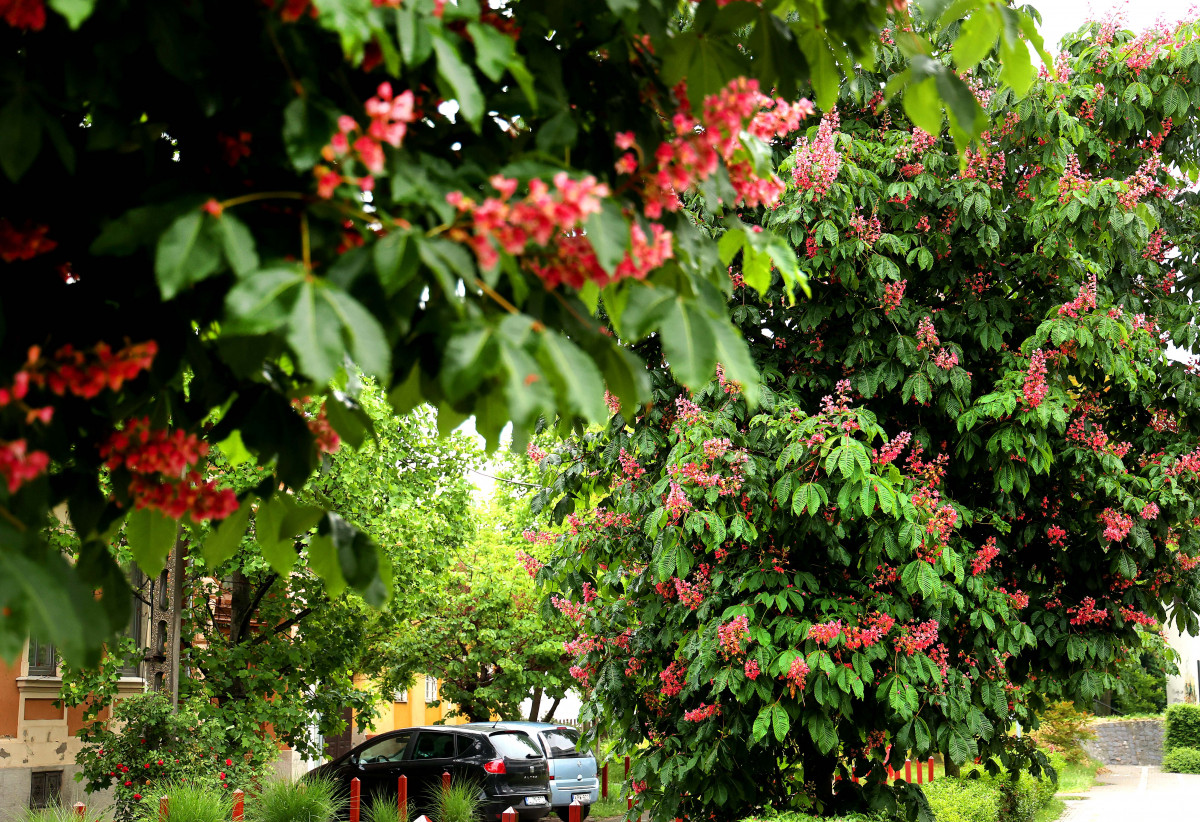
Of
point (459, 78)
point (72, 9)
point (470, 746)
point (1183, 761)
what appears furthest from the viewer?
point (1183, 761)

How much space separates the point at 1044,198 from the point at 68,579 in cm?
779

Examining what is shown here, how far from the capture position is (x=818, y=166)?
765 cm

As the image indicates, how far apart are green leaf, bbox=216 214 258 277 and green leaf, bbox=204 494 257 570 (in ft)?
3.74

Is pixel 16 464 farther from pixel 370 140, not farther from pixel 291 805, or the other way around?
pixel 291 805

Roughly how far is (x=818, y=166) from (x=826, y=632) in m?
3.23

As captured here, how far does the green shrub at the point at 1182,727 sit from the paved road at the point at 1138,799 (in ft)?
2.85

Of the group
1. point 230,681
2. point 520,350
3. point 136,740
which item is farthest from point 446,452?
point 520,350

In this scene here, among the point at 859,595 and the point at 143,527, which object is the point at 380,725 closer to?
the point at 859,595

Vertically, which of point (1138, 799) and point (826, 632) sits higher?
point (826, 632)

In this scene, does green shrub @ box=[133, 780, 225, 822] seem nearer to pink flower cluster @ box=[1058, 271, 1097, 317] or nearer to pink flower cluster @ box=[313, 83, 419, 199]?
pink flower cluster @ box=[1058, 271, 1097, 317]

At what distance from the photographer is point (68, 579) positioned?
1.76 meters

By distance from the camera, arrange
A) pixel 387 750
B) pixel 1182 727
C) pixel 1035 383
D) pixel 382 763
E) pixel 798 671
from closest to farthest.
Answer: pixel 798 671
pixel 1035 383
pixel 382 763
pixel 387 750
pixel 1182 727

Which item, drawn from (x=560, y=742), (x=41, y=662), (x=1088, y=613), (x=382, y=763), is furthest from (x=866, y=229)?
(x=41, y=662)

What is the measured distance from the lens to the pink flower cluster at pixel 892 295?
A: 7.96 metres
